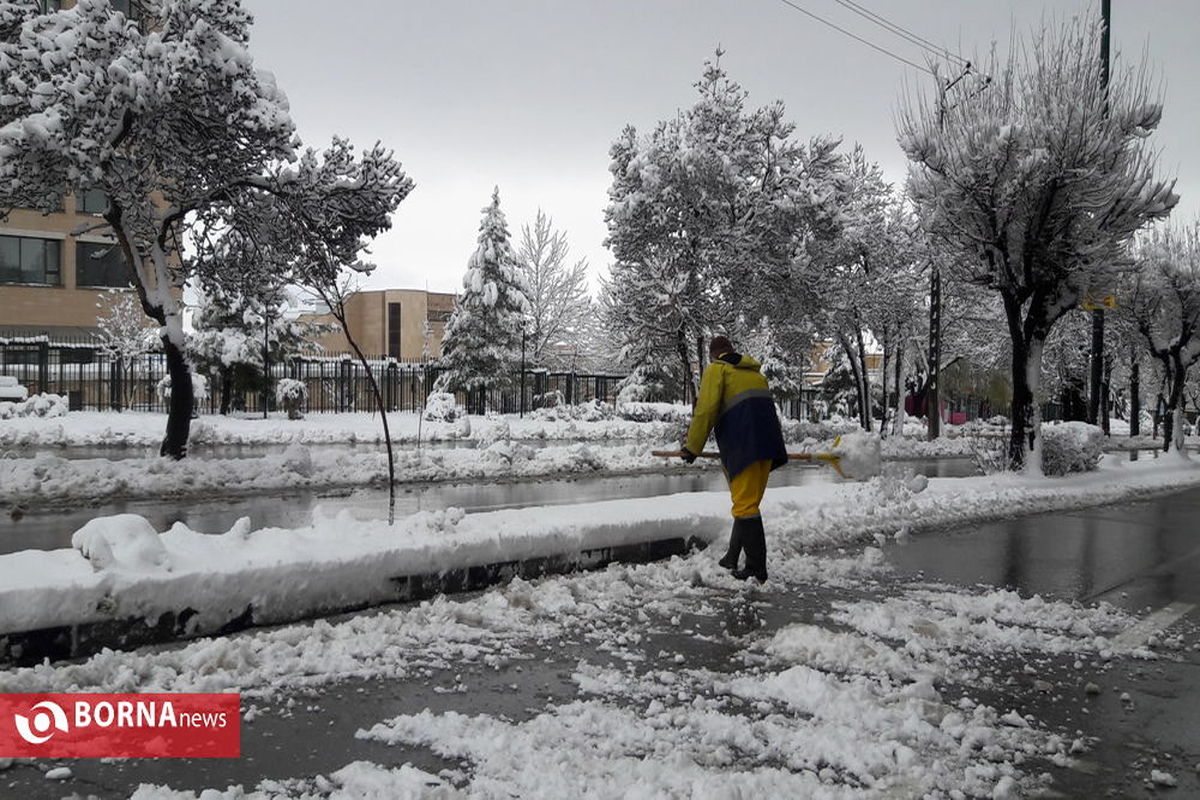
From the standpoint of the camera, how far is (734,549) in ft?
23.4

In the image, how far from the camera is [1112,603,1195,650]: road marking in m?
5.65

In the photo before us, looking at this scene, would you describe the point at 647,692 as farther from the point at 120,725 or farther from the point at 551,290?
the point at 551,290

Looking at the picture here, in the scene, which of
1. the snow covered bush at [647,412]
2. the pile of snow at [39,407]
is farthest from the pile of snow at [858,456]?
the snow covered bush at [647,412]

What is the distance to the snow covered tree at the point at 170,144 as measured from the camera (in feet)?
39.2

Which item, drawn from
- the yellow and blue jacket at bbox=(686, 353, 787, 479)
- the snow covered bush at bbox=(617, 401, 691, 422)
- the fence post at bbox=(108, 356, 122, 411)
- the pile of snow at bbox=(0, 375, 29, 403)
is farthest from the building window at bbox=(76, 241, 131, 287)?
the yellow and blue jacket at bbox=(686, 353, 787, 479)

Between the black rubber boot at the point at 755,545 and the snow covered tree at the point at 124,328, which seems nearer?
the black rubber boot at the point at 755,545

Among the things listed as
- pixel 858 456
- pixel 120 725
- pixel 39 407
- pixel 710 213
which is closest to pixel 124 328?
pixel 39 407

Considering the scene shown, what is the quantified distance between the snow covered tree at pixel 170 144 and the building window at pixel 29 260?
3548 cm

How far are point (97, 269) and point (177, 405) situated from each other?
37511mm

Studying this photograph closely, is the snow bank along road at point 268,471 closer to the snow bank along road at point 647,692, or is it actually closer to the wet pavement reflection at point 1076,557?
the snow bank along road at point 647,692

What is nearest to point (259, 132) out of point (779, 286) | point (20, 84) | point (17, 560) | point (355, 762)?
point (20, 84)

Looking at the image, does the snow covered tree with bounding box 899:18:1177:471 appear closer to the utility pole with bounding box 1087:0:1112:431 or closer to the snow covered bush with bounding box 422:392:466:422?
the utility pole with bounding box 1087:0:1112:431

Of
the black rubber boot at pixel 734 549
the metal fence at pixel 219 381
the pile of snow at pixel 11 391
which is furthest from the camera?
the metal fence at pixel 219 381

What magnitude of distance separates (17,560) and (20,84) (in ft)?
31.4
